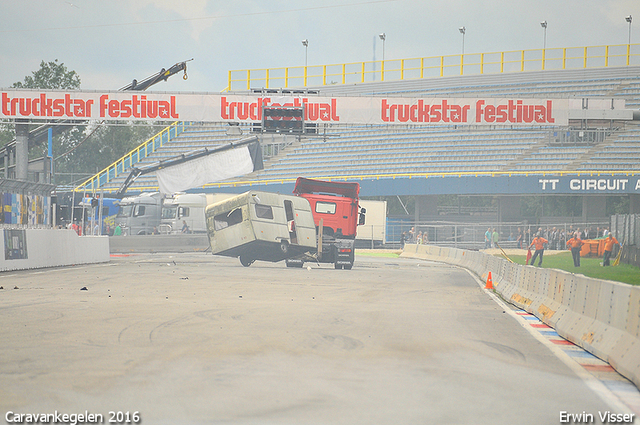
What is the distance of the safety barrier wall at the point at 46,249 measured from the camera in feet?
74.3

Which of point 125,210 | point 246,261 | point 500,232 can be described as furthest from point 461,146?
point 246,261

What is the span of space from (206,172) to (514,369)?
4418 centimetres

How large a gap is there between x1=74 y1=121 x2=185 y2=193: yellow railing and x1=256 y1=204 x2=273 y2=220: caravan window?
3215cm

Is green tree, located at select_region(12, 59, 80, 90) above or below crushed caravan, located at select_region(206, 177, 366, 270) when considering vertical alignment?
above

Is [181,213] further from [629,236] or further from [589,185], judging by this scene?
[629,236]

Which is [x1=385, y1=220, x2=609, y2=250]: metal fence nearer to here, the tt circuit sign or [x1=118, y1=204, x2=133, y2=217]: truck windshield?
the tt circuit sign

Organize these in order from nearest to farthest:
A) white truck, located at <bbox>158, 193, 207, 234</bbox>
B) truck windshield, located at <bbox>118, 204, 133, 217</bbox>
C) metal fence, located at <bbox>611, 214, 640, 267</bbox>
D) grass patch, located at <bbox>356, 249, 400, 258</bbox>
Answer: metal fence, located at <bbox>611, 214, 640, 267</bbox>
grass patch, located at <bbox>356, 249, 400, 258</bbox>
truck windshield, located at <bbox>118, 204, 133, 217</bbox>
white truck, located at <bbox>158, 193, 207, 234</bbox>

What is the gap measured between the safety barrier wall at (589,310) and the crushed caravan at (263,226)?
36.8 feet

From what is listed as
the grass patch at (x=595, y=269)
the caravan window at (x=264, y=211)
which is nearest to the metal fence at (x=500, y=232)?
the grass patch at (x=595, y=269)

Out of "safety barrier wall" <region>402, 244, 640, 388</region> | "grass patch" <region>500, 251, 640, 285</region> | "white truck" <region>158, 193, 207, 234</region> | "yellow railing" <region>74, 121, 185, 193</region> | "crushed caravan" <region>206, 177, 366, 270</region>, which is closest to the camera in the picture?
"safety barrier wall" <region>402, 244, 640, 388</region>

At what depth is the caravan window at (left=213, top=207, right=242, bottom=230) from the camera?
26.7 metres

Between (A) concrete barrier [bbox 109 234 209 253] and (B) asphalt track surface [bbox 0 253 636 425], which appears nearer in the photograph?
(B) asphalt track surface [bbox 0 253 636 425]

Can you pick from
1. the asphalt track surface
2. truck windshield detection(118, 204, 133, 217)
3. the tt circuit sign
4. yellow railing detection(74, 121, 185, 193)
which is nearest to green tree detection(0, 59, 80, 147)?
yellow railing detection(74, 121, 185, 193)

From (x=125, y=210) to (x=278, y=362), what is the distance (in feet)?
140
